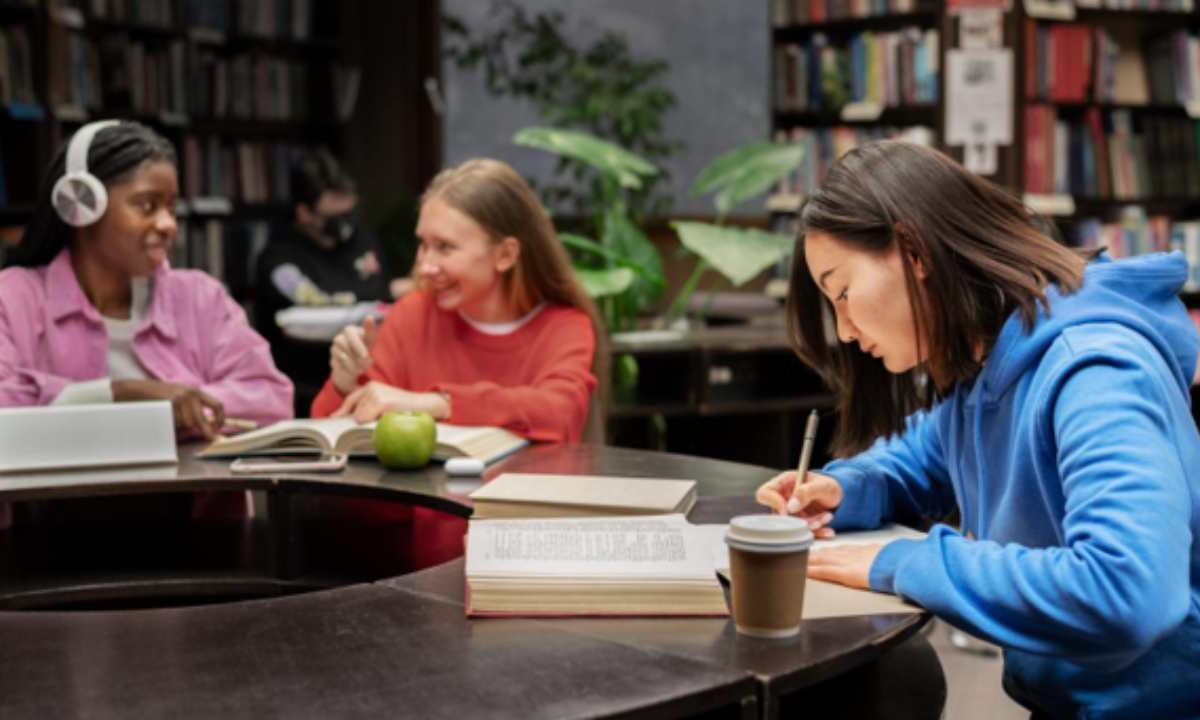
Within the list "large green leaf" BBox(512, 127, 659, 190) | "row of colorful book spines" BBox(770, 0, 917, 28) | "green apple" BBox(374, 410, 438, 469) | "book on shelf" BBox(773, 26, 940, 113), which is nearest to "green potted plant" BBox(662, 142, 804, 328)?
"large green leaf" BBox(512, 127, 659, 190)

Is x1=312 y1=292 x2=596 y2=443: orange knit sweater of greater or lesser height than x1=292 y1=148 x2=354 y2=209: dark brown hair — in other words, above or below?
below

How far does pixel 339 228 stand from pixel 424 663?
4.86m

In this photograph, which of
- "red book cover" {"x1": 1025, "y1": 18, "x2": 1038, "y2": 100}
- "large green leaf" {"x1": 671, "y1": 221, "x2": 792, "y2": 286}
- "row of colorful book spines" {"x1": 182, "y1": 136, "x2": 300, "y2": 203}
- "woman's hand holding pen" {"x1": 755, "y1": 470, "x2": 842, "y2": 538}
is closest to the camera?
"woman's hand holding pen" {"x1": 755, "y1": 470, "x2": 842, "y2": 538}

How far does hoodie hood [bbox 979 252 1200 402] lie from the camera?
53.6 inches

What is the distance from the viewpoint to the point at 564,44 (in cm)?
754

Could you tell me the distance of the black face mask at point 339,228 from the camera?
595 cm

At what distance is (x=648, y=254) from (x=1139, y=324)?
3469 mm

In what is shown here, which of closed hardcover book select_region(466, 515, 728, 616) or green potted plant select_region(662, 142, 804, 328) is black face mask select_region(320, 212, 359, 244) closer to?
Result: green potted plant select_region(662, 142, 804, 328)

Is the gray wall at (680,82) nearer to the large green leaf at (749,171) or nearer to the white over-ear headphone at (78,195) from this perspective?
the large green leaf at (749,171)

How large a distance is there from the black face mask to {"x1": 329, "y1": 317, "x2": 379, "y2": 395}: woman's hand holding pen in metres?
3.39

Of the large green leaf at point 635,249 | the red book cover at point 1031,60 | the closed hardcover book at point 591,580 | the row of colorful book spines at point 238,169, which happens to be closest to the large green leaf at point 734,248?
the large green leaf at point 635,249

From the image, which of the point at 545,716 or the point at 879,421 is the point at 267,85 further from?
the point at 545,716

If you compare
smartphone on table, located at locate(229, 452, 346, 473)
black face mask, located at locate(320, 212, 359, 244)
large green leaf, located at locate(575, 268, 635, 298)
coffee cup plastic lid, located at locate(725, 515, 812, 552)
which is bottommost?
smartphone on table, located at locate(229, 452, 346, 473)

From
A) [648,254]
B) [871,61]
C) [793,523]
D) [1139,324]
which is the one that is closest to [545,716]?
[793,523]
